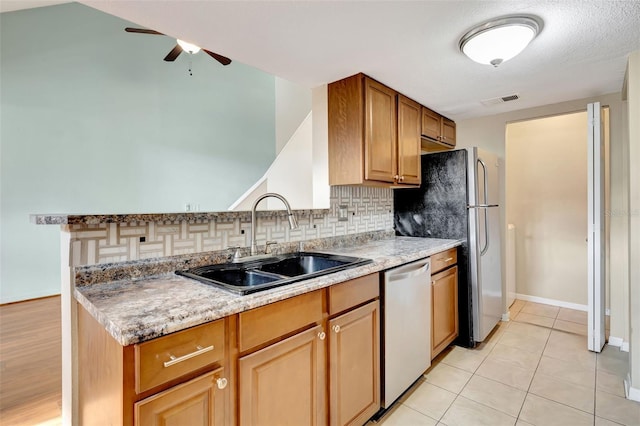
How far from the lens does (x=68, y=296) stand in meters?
1.25

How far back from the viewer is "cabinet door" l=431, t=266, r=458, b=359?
222 cm

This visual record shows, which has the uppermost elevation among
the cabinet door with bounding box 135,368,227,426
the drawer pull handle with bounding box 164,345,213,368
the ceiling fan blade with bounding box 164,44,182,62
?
the ceiling fan blade with bounding box 164,44,182,62

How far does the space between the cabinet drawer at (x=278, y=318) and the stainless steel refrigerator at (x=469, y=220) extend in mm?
1761

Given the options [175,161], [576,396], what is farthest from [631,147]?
[175,161]

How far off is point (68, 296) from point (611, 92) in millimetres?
4037

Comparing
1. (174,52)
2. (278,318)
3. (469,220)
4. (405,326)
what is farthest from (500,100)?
(174,52)

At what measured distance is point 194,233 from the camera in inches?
61.6

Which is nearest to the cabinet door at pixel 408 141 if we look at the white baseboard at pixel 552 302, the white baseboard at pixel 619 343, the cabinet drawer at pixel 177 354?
the cabinet drawer at pixel 177 354

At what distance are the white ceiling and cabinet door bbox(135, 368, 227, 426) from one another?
5.03ft

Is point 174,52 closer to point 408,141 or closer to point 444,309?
point 408,141

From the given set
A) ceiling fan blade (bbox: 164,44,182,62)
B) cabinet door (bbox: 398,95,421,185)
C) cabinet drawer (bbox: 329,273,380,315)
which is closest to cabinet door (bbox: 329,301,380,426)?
cabinet drawer (bbox: 329,273,380,315)

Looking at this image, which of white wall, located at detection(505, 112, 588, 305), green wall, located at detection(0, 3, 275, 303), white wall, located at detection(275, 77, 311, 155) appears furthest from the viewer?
white wall, located at detection(275, 77, 311, 155)

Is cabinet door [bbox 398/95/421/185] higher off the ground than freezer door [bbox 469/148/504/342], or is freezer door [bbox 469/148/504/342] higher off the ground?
cabinet door [bbox 398/95/421/185]

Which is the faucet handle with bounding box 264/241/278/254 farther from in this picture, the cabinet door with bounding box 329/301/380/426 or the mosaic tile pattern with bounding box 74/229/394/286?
the cabinet door with bounding box 329/301/380/426
